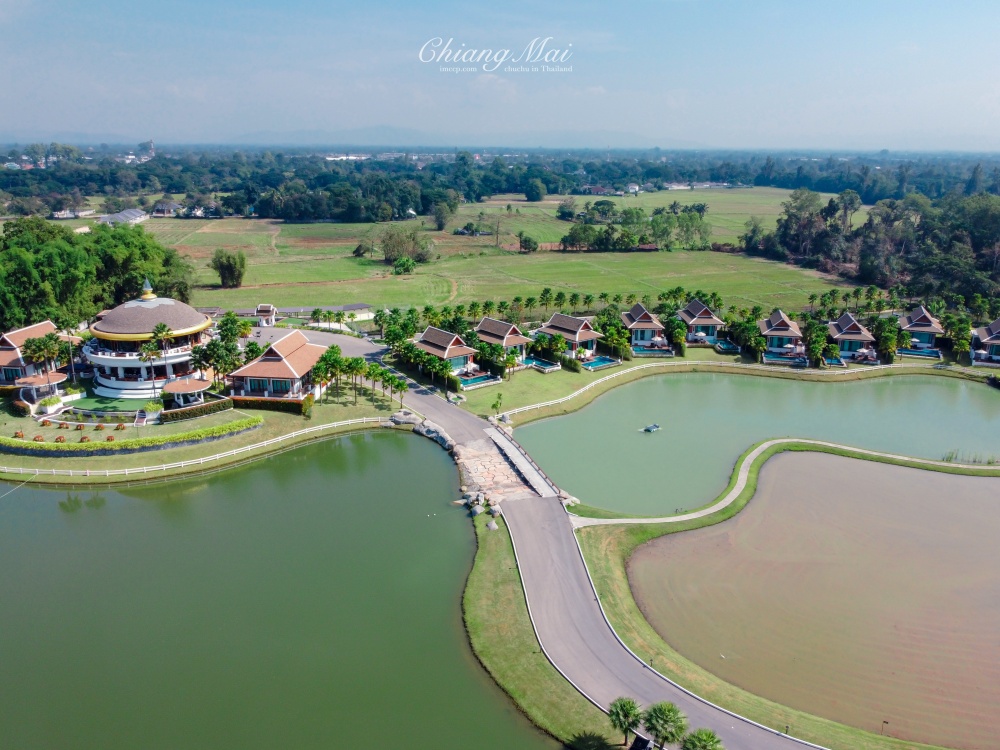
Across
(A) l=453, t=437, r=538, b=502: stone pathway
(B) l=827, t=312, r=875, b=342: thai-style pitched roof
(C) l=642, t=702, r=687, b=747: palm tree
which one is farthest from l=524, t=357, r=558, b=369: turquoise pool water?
(C) l=642, t=702, r=687, b=747: palm tree

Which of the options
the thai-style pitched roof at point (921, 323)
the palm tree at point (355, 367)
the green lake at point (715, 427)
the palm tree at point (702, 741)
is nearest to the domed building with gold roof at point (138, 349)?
the palm tree at point (355, 367)

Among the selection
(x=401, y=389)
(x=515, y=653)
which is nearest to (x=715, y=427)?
(x=401, y=389)

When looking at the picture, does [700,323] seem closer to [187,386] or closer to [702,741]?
[187,386]

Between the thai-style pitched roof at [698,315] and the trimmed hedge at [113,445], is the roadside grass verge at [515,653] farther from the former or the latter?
the thai-style pitched roof at [698,315]

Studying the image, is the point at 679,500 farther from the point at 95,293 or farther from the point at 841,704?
the point at 95,293

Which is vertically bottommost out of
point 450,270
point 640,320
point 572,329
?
point 450,270

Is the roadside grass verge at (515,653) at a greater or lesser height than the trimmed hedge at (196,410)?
lesser
